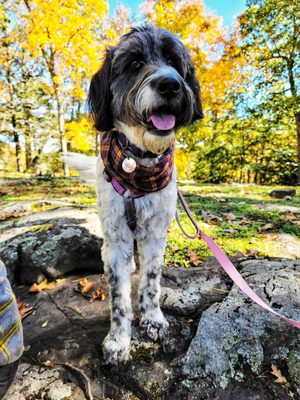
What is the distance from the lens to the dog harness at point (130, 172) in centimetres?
217

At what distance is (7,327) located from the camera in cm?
126

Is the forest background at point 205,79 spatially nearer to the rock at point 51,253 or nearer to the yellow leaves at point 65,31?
the yellow leaves at point 65,31

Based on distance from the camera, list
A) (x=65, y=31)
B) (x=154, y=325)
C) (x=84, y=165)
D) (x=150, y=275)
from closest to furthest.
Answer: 1. (x=154, y=325)
2. (x=150, y=275)
3. (x=84, y=165)
4. (x=65, y=31)

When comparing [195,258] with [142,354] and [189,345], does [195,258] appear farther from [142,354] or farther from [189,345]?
[142,354]

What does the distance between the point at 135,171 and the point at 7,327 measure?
4.27 feet

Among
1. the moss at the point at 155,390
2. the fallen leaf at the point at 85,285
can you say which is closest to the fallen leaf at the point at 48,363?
the moss at the point at 155,390

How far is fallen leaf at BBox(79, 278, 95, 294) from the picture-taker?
2.86 m

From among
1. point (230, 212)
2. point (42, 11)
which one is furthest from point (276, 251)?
point (42, 11)

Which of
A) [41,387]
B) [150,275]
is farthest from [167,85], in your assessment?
[41,387]

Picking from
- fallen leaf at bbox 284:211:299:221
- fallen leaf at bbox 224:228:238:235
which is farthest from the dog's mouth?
fallen leaf at bbox 284:211:299:221

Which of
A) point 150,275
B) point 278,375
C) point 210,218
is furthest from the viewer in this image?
point 210,218

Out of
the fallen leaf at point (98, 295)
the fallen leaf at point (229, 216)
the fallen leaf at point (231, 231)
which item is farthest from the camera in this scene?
the fallen leaf at point (229, 216)

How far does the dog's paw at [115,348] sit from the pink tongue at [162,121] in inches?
64.0

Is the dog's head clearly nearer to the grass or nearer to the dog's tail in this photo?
the dog's tail
